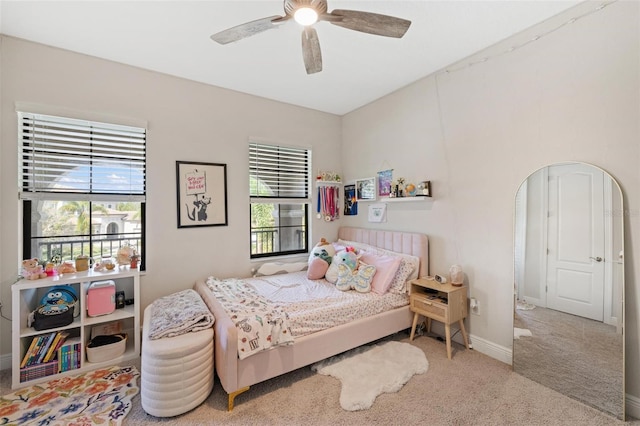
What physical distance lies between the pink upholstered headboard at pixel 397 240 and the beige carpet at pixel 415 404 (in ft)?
3.64

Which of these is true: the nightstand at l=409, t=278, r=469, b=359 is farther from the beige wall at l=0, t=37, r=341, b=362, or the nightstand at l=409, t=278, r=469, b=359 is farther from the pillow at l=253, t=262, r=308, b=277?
the beige wall at l=0, t=37, r=341, b=362


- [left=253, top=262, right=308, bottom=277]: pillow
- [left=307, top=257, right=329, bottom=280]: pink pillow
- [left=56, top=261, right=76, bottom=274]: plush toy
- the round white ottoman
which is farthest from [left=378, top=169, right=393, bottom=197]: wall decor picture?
[left=56, top=261, right=76, bottom=274]: plush toy

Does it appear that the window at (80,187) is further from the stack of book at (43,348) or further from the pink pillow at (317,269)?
the pink pillow at (317,269)

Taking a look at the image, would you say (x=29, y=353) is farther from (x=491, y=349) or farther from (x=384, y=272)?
(x=491, y=349)

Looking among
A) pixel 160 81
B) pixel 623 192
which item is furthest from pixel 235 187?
pixel 623 192

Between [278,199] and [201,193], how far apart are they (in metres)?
1.01

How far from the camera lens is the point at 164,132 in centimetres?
295

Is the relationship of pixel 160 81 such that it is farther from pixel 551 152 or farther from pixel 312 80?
pixel 551 152

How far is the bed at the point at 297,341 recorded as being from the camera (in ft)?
6.16

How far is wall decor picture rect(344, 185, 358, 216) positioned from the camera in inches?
159

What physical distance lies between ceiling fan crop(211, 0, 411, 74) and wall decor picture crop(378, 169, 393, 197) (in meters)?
1.93

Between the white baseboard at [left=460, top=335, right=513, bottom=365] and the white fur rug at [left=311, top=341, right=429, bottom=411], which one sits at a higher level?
the white baseboard at [left=460, top=335, right=513, bottom=365]

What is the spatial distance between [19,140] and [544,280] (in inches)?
182

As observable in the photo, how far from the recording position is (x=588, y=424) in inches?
68.1
